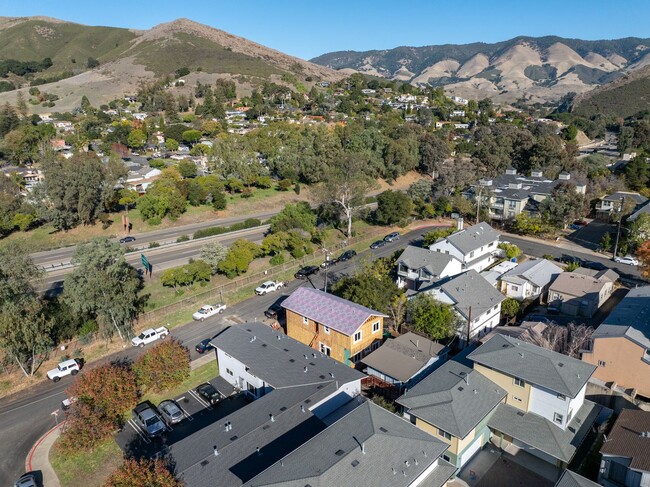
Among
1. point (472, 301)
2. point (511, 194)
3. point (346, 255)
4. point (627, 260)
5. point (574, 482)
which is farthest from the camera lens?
point (511, 194)

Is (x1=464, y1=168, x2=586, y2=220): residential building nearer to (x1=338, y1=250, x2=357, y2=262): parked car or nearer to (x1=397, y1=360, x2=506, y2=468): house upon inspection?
(x1=338, y1=250, x2=357, y2=262): parked car

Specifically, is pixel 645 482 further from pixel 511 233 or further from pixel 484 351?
pixel 511 233

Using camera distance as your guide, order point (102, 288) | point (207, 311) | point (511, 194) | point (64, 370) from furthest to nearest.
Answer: point (511, 194)
point (207, 311)
point (102, 288)
point (64, 370)

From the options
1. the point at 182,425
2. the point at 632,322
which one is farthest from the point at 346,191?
the point at 182,425

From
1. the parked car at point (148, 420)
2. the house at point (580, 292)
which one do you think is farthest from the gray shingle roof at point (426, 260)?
the parked car at point (148, 420)

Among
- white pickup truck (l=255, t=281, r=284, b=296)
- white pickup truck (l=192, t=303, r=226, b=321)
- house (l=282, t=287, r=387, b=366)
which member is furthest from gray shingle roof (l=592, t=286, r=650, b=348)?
white pickup truck (l=192, t=303, r=226, b=321)

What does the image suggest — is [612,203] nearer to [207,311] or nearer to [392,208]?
[392,208]

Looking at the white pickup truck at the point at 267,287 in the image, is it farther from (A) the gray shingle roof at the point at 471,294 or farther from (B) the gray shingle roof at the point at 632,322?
(B) the gray shingle roof at the point at 632,322
